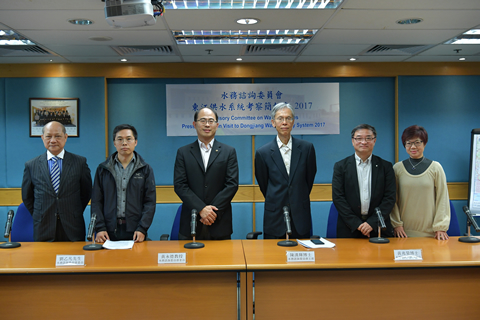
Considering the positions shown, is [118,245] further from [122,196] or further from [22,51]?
[22,51]

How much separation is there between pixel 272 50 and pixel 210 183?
212 cm

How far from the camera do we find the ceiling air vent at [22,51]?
3994mm

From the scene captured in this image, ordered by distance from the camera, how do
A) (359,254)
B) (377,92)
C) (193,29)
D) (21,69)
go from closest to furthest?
(359,254) < (193,29) < (21,69) < (377,92)

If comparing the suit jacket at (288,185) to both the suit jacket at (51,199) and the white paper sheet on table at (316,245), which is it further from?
the suit jacket at (51,199)

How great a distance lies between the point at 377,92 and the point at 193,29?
2.74 meters

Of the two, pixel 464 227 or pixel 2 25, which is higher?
pixel 2 25

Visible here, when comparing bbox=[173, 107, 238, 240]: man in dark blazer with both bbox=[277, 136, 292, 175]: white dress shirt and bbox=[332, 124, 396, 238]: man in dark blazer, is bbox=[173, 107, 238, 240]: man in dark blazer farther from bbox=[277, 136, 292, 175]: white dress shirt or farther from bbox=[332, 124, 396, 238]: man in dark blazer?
bbox=[332, 124, 396, 238]: man in dark blazer

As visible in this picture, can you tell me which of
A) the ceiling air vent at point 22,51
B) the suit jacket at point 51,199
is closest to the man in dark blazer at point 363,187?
the suit jacket at point 51,199

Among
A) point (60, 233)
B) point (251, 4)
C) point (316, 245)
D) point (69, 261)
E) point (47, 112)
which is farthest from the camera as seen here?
point (47, 112)

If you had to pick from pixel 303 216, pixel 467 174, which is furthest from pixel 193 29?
pixel 467 174

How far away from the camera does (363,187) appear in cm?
274

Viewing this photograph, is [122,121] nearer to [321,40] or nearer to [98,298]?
[321,40]

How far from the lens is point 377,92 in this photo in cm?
493

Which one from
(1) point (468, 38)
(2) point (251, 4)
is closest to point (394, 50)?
(1) point (468, 38)
